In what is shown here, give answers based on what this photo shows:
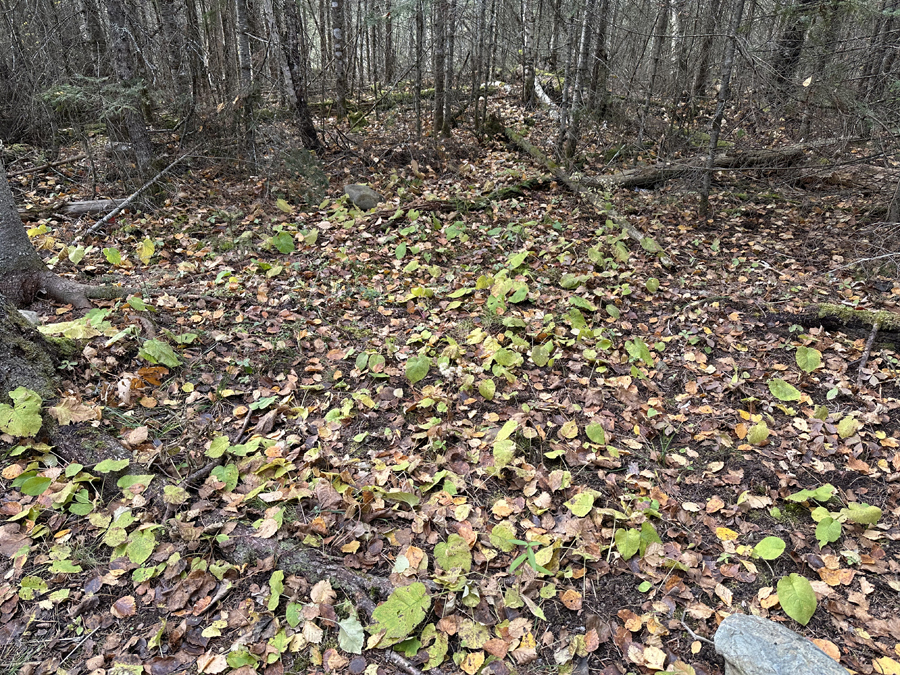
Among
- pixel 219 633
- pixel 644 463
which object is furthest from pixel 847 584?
pixel 219 633

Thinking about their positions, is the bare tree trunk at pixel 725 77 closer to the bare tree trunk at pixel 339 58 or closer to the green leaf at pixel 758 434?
the green leaf at pixel 758 434

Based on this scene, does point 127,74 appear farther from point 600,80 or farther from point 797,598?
point 600,80

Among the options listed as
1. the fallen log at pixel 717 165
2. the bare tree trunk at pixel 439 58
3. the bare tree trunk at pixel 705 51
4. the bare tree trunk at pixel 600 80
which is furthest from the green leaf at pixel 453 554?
the bare tree trunk at pixel 600 80

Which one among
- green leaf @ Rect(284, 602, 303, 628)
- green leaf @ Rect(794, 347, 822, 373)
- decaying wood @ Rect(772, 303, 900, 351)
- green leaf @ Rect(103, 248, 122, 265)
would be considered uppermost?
green leaf @ Rect(103, 248, 122, 265)

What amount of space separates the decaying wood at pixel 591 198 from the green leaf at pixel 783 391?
2245 millimetres

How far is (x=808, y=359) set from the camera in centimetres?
404

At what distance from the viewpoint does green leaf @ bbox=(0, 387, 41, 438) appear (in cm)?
278

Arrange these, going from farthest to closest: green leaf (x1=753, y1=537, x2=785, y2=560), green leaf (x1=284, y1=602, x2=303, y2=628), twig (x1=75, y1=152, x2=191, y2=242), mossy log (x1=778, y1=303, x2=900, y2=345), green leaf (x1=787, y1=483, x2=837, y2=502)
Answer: twig (x1=75, y1=152, x2=191, y2=242)
mossy log (x1=778, y1=303, x2=900, y2=345)
green leaf (x1=787, y1=483, x2=837, y2=502)
green leaf (x1=753, y1=537, x2=785, y2=560)
green leaf (x1=284, y1=602, x2=303, y2=628)

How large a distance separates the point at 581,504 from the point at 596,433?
622 mm

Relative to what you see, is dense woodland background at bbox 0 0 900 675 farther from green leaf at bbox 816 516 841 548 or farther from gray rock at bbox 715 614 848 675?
gray rock at bbox 715 614 848 675

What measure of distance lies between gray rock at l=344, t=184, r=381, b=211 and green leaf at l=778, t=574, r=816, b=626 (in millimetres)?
6250

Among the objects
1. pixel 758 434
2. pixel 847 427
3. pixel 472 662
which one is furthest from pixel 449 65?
pixel 472 662

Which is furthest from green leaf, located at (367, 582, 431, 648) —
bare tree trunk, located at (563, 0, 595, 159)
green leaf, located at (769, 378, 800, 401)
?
bare tree trunk, located at (563, 0, 595, 159)

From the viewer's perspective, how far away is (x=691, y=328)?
471 cm
